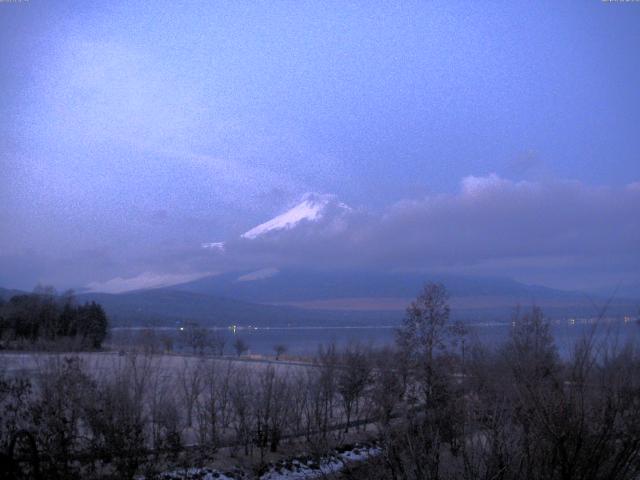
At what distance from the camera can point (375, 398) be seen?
24516mm

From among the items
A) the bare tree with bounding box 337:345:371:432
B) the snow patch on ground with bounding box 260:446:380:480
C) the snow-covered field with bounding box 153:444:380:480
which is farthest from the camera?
the bare tree with bounding box 337:345:371:432

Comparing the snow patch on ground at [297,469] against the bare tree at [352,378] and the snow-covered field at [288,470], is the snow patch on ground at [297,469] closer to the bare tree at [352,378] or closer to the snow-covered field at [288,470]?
the snow-covered field at [288,470]

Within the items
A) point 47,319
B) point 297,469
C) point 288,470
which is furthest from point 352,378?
point 47,319

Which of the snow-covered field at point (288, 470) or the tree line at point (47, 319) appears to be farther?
the tree line at point (47, 319)

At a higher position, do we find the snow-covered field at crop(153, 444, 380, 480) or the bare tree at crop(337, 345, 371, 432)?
the bare tree at crop(337, 345, 371, 432)

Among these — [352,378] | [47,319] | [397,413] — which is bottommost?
[352,378]

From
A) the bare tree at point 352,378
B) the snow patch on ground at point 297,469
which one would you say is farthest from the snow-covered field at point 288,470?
the bare tree at point 352,378

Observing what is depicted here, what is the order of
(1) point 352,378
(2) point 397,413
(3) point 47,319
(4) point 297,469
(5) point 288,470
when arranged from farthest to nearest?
(3) point 47,319 < (1) point 352,378 < (4) point 297,469 < (5) point 288,470 < (2) point 397,413

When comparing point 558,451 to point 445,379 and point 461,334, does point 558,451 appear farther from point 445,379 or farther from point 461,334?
point 461,334

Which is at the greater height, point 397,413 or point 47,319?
point 47,319

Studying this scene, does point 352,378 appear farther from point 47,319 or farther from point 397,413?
point 47,319

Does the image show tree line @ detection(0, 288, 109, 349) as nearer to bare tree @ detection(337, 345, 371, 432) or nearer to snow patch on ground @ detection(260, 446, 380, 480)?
bare tree @ detection(337, 345, 371, 432)

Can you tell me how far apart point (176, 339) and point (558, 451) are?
12303 centimetres

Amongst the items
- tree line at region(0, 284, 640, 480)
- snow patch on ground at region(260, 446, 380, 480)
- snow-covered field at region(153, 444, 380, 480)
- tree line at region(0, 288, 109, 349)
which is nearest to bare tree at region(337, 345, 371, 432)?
tree line at region(0, 284, 640, 480)
